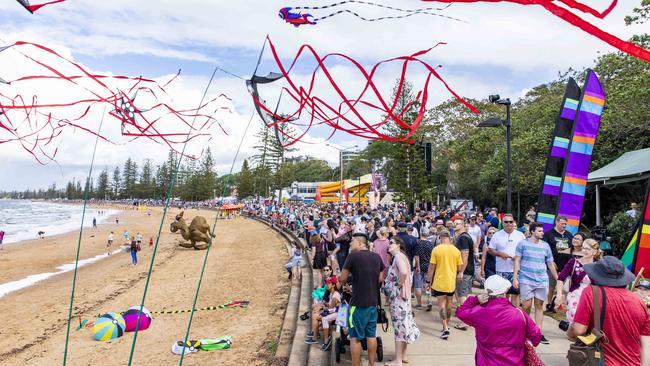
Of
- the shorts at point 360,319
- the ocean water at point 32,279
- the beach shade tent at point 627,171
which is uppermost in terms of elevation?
the beach shade tent at point 627,171

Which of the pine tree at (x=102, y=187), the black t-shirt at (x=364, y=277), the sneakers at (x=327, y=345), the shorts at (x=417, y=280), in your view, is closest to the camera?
the black t-shirt at (x=364, y=277)

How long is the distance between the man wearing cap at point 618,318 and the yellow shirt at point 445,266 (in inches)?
118

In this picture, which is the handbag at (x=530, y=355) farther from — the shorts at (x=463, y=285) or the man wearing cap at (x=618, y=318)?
the shorts at (x=463, y=285)

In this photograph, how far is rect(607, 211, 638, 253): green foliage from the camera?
35.8 feet

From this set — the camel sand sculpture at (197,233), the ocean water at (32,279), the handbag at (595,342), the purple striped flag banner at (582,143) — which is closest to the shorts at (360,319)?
the handbag at (595,342)

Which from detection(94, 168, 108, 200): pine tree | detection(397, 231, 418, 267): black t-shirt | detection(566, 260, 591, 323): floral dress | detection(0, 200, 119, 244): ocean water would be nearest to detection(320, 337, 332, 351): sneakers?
detection(397, 231, 418, 267): black t-shirt

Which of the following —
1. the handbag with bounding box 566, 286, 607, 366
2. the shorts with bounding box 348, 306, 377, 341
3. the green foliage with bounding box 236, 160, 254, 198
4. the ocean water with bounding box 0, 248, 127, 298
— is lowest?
the ocean water with bounding box 0, 248, 127, 298

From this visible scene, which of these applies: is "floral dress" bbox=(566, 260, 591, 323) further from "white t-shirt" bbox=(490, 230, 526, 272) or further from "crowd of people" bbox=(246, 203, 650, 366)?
"white t-shirt" bbox=(490, 230, 526, 272)

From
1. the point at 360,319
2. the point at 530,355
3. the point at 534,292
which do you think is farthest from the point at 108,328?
the point at 530,355

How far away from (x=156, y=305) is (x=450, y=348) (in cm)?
917

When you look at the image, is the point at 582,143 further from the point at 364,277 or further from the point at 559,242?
the point at 364,277

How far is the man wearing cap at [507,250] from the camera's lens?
608cm

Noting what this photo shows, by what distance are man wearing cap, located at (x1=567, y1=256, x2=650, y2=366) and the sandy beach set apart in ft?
17.0

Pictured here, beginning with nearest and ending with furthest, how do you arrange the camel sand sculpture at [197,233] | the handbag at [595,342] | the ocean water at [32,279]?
the handbag at [595,342] < the ocean water at [32,279] < the camel sand sculpture at [197,233]
